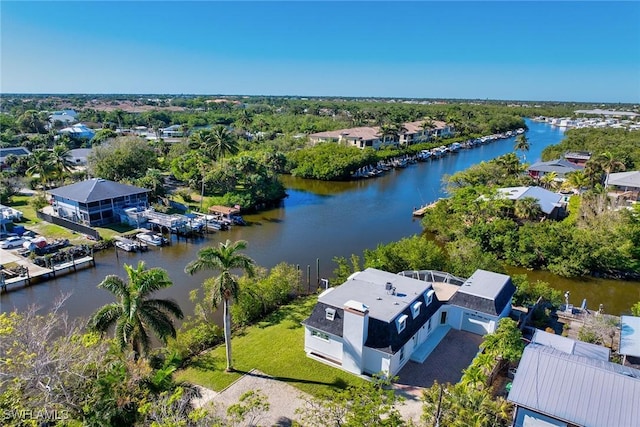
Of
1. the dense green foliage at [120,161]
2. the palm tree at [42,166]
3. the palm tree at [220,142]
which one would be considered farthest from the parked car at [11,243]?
the palm tree at [220,142]

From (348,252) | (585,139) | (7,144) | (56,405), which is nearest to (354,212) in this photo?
(348,252)

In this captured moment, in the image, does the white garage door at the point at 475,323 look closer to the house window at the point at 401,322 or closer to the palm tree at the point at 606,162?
the house window at the point at 401,322

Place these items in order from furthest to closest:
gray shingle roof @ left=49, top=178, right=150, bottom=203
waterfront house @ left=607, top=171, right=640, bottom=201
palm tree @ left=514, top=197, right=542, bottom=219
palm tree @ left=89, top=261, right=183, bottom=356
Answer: waterfront house @ left=607, top=171, right=640, bottom=201
gray shingle roof @ left=49, top=178, right=150, bottom=203
palm tree @ left=514, top=197, right=542, bottom=219
palm tree @ left=89, top=261, right=183, bottom=356

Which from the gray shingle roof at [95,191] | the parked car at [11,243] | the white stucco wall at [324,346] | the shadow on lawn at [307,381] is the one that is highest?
the gray shingle roof at [95,191]

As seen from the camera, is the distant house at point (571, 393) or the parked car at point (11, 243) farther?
the parked car at point (11, 243)

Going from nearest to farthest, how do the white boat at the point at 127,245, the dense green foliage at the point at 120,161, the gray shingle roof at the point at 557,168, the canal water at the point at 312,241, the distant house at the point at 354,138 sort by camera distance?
1. the canal water at the point at 312,241
2. the white boat at the point at 127,245
3. the dense green foliage at the point at 120,161
4. the gray shingle roof at the point at 557,168
5. the distant house at the point at 354,138

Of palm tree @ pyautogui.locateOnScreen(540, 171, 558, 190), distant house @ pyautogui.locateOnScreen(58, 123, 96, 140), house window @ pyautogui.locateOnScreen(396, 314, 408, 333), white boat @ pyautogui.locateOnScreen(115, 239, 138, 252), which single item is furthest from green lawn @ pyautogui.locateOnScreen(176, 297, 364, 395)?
distant house @ pyautogui.locateOnScreen(58, 123, 96, 140)

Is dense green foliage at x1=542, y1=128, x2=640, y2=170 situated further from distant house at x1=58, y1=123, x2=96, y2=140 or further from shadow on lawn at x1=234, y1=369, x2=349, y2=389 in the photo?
distant house at x1=58, y1=123, x2=96, y2=140
